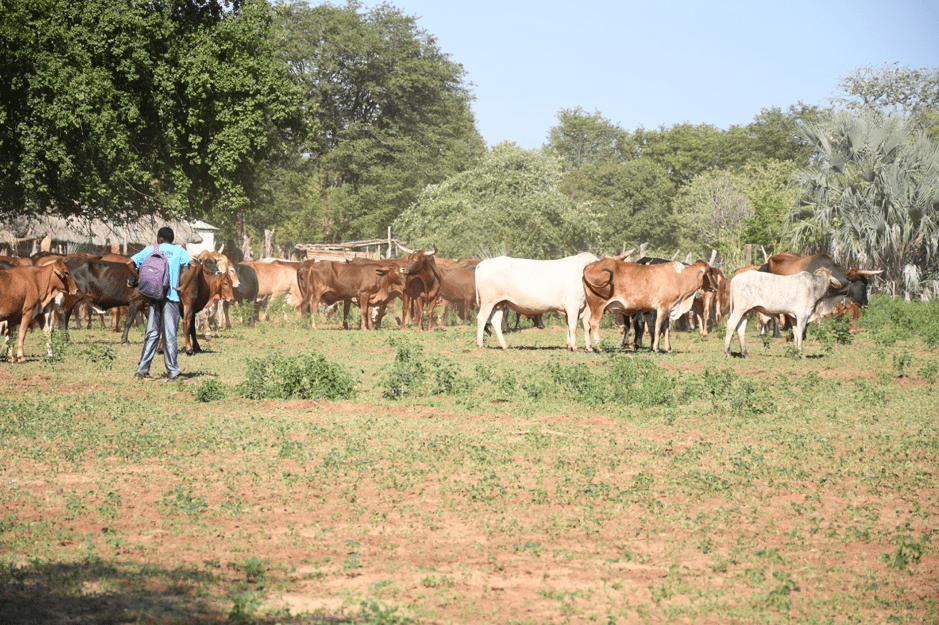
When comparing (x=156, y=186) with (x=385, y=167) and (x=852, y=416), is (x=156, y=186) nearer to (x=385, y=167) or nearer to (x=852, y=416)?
(x=852, y=416)

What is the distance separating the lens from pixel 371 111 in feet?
215

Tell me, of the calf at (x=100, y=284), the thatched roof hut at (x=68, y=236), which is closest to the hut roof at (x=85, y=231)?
the thatched roof hut at (x=68, y=236)

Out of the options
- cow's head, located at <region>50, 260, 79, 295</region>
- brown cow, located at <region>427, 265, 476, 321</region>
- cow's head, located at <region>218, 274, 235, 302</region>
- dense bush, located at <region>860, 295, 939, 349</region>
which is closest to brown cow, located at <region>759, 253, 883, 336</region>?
dense bush, located at <region>860, 295, 939, 349</region>

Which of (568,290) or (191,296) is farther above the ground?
(568,290)

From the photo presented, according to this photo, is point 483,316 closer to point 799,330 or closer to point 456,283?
point 799,330

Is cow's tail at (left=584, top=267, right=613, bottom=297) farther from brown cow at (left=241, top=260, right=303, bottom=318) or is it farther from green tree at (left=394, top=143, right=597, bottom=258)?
green tree at (left=394, top=143, right=597, bottom=258)

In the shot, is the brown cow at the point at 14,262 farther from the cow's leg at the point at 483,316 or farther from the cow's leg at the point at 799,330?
the cow's leg at the point at 799,330

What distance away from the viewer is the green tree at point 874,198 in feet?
109

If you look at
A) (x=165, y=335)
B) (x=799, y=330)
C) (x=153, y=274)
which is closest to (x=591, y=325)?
(x=799, y=330)

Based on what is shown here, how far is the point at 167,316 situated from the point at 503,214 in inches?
1209

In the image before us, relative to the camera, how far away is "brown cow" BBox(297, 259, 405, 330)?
A: 26.6 metres

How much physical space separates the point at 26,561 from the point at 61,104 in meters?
20.6

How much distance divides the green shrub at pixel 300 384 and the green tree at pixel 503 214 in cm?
2977

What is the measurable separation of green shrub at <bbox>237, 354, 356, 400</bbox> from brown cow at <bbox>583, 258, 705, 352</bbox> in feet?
24.6
